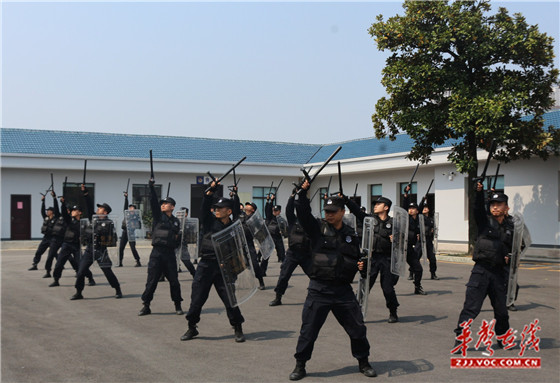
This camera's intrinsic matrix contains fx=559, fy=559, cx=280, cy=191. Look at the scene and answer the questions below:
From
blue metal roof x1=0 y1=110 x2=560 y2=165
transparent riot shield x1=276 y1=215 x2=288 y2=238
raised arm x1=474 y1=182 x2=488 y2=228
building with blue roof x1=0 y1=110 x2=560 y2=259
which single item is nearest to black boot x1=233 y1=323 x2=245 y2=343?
raised arm x1=474 y1=182 x2=488 y2=228

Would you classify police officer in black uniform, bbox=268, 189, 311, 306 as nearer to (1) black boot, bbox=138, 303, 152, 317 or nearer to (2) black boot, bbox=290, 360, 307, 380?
(1) black boot, bbox=138, 303, 152, 317

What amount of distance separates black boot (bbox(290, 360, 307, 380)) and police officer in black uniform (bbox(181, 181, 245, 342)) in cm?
181

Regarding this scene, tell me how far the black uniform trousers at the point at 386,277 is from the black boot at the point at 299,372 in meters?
3.13

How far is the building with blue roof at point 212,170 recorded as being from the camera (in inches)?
896

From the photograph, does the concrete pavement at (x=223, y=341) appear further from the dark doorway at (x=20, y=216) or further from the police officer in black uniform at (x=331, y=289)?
the dark doorway at (x=20, y=216)

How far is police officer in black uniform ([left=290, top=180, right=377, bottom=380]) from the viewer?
5.64 m

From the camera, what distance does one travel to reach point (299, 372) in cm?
560

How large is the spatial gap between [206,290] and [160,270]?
6.68 feet

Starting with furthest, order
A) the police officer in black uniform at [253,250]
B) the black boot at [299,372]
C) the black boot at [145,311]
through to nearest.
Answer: the police officer in black uniform at [253,250], the black boot at [145,311], the black boot at [299,372]

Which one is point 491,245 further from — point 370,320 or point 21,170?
point 21,170

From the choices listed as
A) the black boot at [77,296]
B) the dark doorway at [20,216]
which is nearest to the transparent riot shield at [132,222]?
the black boot at [77,296]

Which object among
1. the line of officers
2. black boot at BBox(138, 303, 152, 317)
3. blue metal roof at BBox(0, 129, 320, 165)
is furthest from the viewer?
blue metal roof at BBox(0, 129, 320, 165)

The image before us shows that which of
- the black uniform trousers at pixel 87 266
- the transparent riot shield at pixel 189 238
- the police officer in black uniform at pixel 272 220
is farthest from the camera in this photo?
the police officer in black uniform at pixel 272 220

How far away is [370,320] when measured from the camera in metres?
8.82
